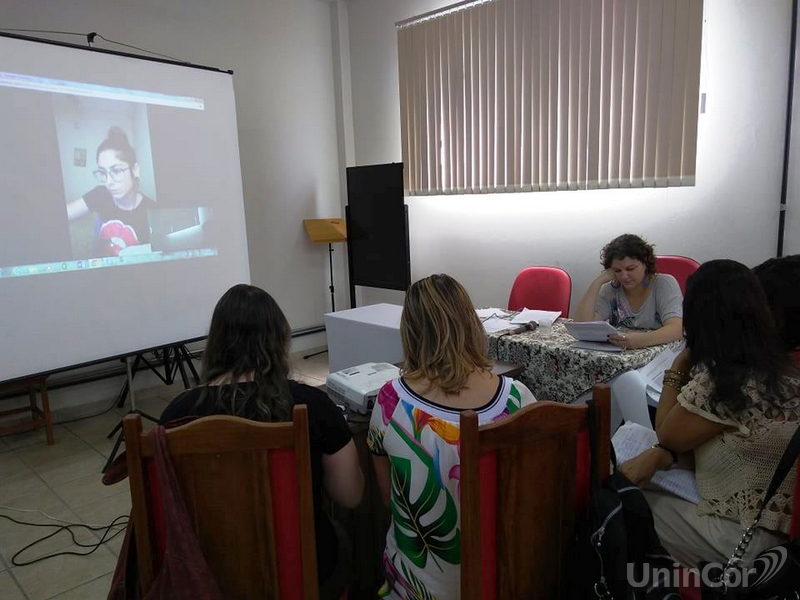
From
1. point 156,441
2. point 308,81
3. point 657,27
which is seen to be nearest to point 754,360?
point 156,441

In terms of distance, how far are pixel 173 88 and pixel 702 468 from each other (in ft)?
10.8

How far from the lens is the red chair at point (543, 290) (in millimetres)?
3414

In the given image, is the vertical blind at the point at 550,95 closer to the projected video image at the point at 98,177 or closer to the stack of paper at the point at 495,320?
the stack of paper at the point at 495,320

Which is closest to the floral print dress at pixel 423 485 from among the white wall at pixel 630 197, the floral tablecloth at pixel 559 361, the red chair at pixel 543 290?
the floral tablecloth at pixel 559 361

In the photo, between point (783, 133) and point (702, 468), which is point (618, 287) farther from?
point (702, 468)

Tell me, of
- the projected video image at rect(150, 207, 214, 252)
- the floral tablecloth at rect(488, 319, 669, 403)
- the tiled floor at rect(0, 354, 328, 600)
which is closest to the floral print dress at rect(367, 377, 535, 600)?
the tiled floor at rect(0, 354, 328, 600)

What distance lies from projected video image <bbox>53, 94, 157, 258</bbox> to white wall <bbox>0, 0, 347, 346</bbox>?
3.90ft

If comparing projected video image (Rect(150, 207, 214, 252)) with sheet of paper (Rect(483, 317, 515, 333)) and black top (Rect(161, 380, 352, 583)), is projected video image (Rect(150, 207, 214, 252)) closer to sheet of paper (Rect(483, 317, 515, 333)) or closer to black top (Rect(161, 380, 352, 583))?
sheet of paper (Rect(483, 317, 515, 333))

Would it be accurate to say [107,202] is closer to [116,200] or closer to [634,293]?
[116,200]

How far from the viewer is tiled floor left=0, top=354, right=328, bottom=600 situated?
2082 millimetres

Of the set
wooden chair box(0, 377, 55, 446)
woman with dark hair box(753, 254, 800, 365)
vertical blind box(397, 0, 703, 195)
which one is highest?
vertical blind box(397, 0, 703, 195)

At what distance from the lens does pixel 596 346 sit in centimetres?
233

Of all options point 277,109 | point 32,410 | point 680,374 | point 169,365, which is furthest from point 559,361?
point 277,109

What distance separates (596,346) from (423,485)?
1385 mm
